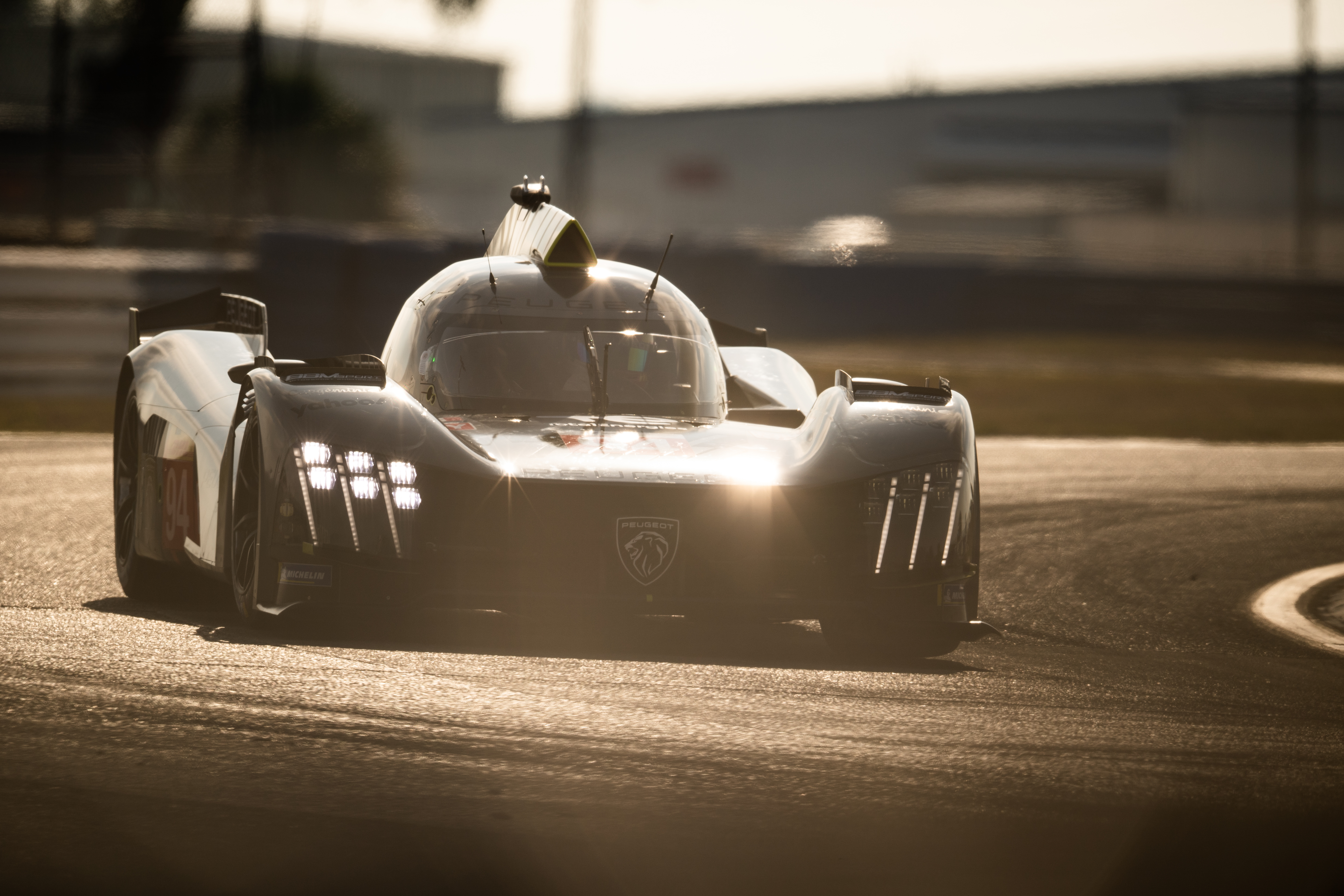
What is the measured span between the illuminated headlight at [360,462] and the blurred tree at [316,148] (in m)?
32.8

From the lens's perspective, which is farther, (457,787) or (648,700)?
(648,700)

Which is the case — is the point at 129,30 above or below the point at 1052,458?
above

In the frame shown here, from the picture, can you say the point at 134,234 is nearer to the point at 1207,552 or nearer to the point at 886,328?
the point at 886,328

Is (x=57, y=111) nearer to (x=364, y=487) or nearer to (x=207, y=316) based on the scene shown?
(x=207, y=316)

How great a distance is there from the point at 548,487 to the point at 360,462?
0.58m

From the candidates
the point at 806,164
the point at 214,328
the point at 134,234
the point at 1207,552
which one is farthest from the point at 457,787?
the point at 806,164

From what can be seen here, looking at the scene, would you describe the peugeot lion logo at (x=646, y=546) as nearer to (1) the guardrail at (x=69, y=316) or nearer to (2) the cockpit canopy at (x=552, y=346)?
(2) the cockpit canopy at (x=552, y=346)

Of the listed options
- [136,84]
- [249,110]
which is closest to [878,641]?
[249,110]

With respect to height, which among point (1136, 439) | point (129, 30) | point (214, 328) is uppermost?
point (129, 30)

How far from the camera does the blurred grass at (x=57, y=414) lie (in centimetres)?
1609

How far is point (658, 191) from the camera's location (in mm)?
70312

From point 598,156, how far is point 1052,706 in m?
69.3

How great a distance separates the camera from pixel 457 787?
161 inches

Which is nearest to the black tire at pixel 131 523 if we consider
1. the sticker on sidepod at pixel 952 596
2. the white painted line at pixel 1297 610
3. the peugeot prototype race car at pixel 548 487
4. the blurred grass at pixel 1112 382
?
the peugeot prototype race car at pixel 548 487
